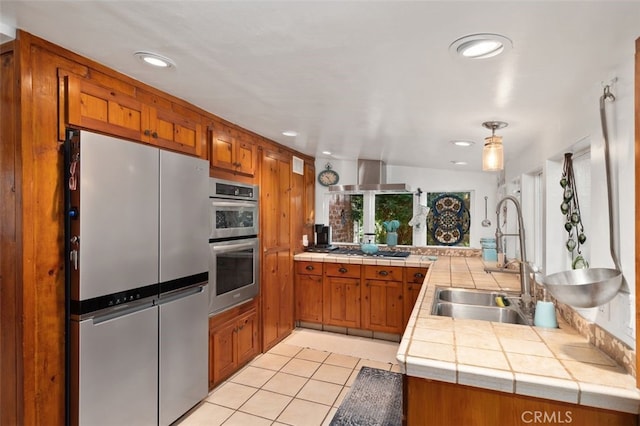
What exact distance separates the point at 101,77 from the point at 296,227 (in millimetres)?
2633

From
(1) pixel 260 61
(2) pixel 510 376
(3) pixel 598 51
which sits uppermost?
(1) pixel 260 61

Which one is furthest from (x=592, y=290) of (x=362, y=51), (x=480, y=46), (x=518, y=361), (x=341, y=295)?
(x=341, y=295)

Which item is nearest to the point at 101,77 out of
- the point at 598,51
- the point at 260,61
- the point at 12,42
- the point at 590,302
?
the point at 12,42

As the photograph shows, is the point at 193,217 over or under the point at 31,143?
under

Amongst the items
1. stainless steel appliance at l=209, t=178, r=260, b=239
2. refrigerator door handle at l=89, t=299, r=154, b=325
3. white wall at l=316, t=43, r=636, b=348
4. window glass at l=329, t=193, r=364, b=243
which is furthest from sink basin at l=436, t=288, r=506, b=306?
window glass at l=329, t=193, r=364, b=243

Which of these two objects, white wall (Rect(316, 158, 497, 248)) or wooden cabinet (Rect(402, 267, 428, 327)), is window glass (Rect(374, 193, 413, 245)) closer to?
white wall (Rect(316, 158, 497, 248))

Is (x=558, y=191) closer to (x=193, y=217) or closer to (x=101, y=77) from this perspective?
(x=193, y=217)

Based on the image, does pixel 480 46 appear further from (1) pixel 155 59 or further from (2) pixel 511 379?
(1) pixel 155 59

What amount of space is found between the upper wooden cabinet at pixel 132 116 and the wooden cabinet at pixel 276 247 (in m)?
Result: 1.04

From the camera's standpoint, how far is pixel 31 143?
1.44 m

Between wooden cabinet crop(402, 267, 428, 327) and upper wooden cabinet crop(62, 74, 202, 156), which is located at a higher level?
upper wooden cabinet crop(62, 74, 202, 156)

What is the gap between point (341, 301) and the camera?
3.90m

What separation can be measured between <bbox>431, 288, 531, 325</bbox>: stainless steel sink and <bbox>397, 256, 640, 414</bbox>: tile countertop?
0.93 feet

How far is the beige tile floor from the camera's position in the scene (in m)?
2.31
